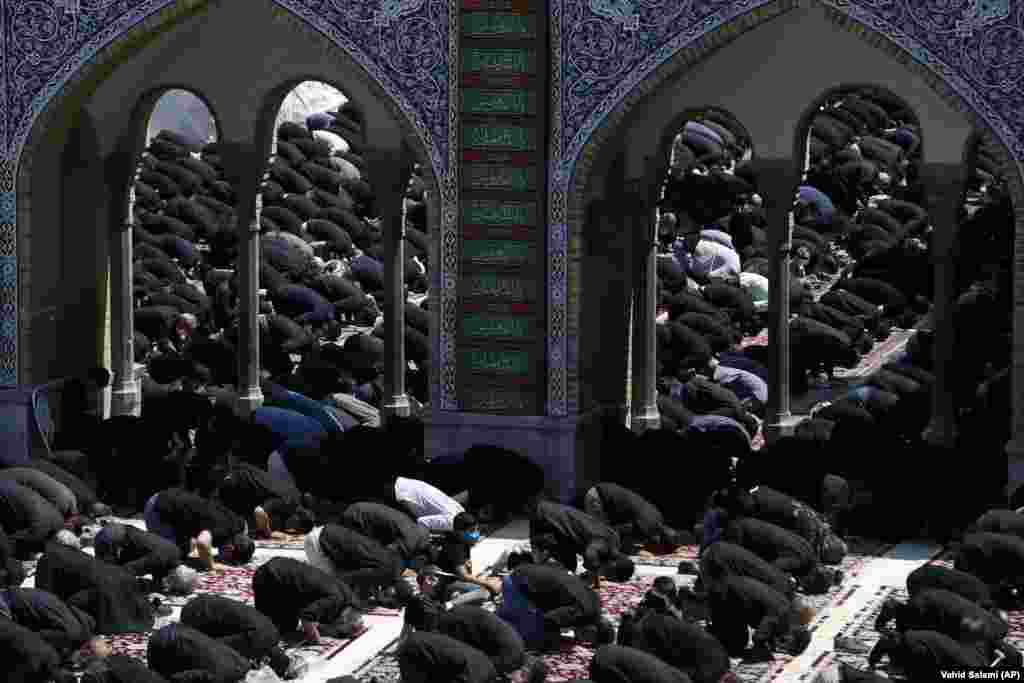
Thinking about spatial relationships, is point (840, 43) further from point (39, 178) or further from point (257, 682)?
point (257, 682)

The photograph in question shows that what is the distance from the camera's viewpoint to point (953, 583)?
17.8 m

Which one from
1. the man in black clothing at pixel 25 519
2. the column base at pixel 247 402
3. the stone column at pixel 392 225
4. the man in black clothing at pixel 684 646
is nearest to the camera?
the man in black clothing at pixel 684 646

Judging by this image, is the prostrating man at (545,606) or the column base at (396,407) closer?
the prostrating man at (545,606)

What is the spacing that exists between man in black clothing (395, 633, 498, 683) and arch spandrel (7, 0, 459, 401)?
20.0ft

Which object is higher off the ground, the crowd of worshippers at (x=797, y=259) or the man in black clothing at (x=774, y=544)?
the crowd of worshippers at (x=797, y=259)

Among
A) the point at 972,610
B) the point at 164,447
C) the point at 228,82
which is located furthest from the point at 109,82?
the point at 972,610

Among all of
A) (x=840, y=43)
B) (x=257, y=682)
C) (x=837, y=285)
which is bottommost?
(x=257, y=682)

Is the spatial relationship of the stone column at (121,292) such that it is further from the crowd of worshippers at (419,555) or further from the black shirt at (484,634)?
the black shirt at (484,634)

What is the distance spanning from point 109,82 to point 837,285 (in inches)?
397

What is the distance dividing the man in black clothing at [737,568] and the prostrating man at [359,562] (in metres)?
2.02

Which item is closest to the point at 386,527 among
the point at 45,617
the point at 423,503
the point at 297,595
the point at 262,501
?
the point at 423,503

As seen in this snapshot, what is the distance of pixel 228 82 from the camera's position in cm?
2412

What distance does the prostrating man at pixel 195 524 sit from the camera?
2006 cm

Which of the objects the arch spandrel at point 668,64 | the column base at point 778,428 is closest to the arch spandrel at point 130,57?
the arch spandrel at point 668,64
